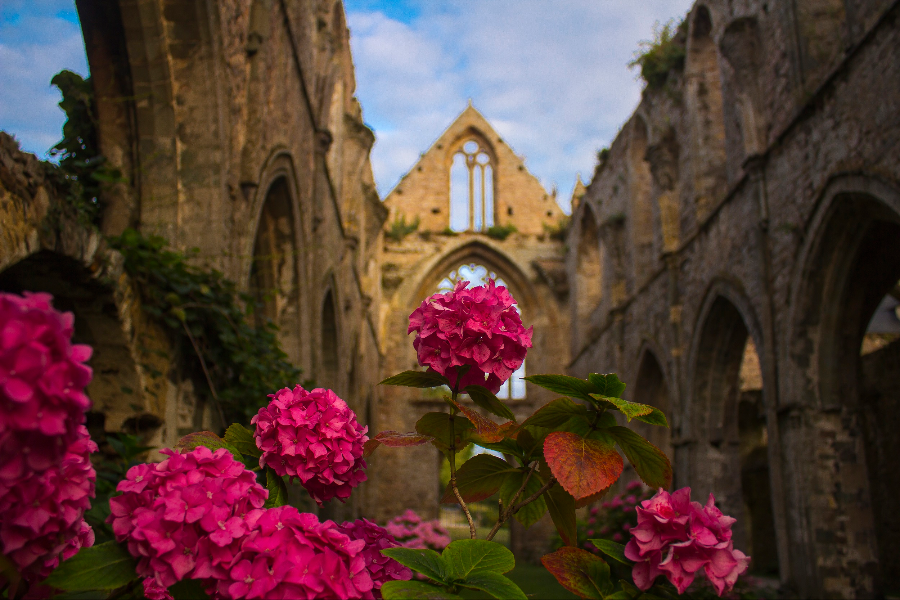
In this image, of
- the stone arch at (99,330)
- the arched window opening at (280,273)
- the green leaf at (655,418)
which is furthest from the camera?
the arched window opening at (280,273)

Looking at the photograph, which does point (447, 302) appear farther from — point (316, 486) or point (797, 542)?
point (797, 542)

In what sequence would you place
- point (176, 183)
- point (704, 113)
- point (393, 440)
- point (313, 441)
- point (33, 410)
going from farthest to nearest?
point (704, 113) → point (176, 183) → point (393, 440) → point (313, 441) → point (33, 410)

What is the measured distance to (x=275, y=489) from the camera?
4.33 ft

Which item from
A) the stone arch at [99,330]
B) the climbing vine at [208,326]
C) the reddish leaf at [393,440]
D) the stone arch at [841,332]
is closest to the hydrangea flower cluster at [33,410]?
the reddish leaf at [393,440]

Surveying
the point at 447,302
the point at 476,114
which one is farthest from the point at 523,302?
the point at 447,302

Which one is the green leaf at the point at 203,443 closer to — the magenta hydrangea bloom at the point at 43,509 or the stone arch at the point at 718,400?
the magenta hydrangea bloom at the point at 43,509

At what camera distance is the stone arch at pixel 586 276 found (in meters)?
18.2

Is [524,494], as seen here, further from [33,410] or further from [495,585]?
[33,410]

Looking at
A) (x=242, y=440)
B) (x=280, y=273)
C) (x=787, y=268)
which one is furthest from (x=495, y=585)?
(x=787, y=268)

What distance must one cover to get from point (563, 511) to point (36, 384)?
0.97m

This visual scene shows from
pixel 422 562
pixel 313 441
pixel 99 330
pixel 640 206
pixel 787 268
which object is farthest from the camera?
pixel 640 206

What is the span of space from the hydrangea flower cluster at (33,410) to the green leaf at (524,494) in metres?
0.83

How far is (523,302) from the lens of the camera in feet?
67.2

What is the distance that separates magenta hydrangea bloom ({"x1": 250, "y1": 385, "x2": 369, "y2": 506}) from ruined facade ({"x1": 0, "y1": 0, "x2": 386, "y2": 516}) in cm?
208
